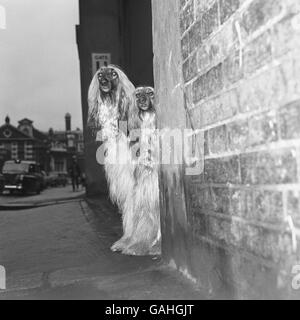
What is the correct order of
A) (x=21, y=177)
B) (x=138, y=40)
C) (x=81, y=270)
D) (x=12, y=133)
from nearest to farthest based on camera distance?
(x=81, y=270) → (x=138, y=40) → (x=21, y=177) → (x=12, y=133)

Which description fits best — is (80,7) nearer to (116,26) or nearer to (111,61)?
(116,26)

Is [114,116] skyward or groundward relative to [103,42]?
groundward

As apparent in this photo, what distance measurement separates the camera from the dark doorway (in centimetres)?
894

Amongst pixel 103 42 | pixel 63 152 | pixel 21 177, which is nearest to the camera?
pixel 103 42

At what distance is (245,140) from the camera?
2270 millimetres

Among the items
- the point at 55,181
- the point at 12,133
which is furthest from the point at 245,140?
the point at 12,133

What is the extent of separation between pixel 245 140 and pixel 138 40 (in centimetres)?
871

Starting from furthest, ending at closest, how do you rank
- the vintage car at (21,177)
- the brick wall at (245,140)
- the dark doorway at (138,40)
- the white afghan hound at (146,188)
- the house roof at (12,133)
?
the house roof at (12,133) → the vintage car at (21,177) → the dark doorway at (138,40) → the white afghan hound at (146,188) → the brick wall at (245,140)

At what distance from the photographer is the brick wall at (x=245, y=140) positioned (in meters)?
1.88

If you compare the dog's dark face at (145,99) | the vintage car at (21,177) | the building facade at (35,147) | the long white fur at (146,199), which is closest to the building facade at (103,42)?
the dog's dark face at (145,99)

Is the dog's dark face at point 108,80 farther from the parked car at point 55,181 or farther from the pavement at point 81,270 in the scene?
the parked car at point 55,181

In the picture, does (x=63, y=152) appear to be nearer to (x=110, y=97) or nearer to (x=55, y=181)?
(x=55, y=181)

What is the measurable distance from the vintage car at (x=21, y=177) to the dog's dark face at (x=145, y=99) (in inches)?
919
